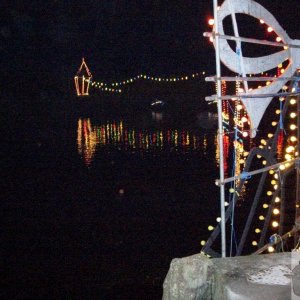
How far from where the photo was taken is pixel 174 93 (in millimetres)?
46250

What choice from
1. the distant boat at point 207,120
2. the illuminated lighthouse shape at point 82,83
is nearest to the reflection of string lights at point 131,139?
the distant boat at point 207,120

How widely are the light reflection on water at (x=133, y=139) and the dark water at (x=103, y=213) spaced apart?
0.11 metres

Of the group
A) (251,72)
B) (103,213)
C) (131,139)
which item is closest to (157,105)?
(131,139)

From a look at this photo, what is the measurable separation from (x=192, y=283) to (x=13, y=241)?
24.1ft

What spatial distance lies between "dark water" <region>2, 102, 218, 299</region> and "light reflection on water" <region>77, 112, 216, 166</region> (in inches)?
4.4

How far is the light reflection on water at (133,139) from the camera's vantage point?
22011 millimetres

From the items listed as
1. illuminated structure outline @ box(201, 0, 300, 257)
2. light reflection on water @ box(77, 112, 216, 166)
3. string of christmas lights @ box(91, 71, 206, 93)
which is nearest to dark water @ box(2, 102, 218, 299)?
light reflection on water @ box(77, 112, 216, 166)

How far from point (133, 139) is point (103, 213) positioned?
13714 mm

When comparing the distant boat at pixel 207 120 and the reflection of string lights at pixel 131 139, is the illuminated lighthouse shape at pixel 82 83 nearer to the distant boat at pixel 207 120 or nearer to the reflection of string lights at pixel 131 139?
the reflection of string lights at pixel 131 139

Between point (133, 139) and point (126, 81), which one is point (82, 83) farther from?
point (133, 139)

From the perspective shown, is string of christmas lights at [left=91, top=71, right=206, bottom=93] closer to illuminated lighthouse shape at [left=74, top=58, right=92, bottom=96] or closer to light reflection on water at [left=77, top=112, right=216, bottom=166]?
illuminated lighthouse shape at [left=74, top=58, right=92, bottom=96]

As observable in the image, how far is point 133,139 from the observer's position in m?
25.7

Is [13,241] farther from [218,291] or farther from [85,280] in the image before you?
[218,291]

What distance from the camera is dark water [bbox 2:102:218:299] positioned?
8586 mm
